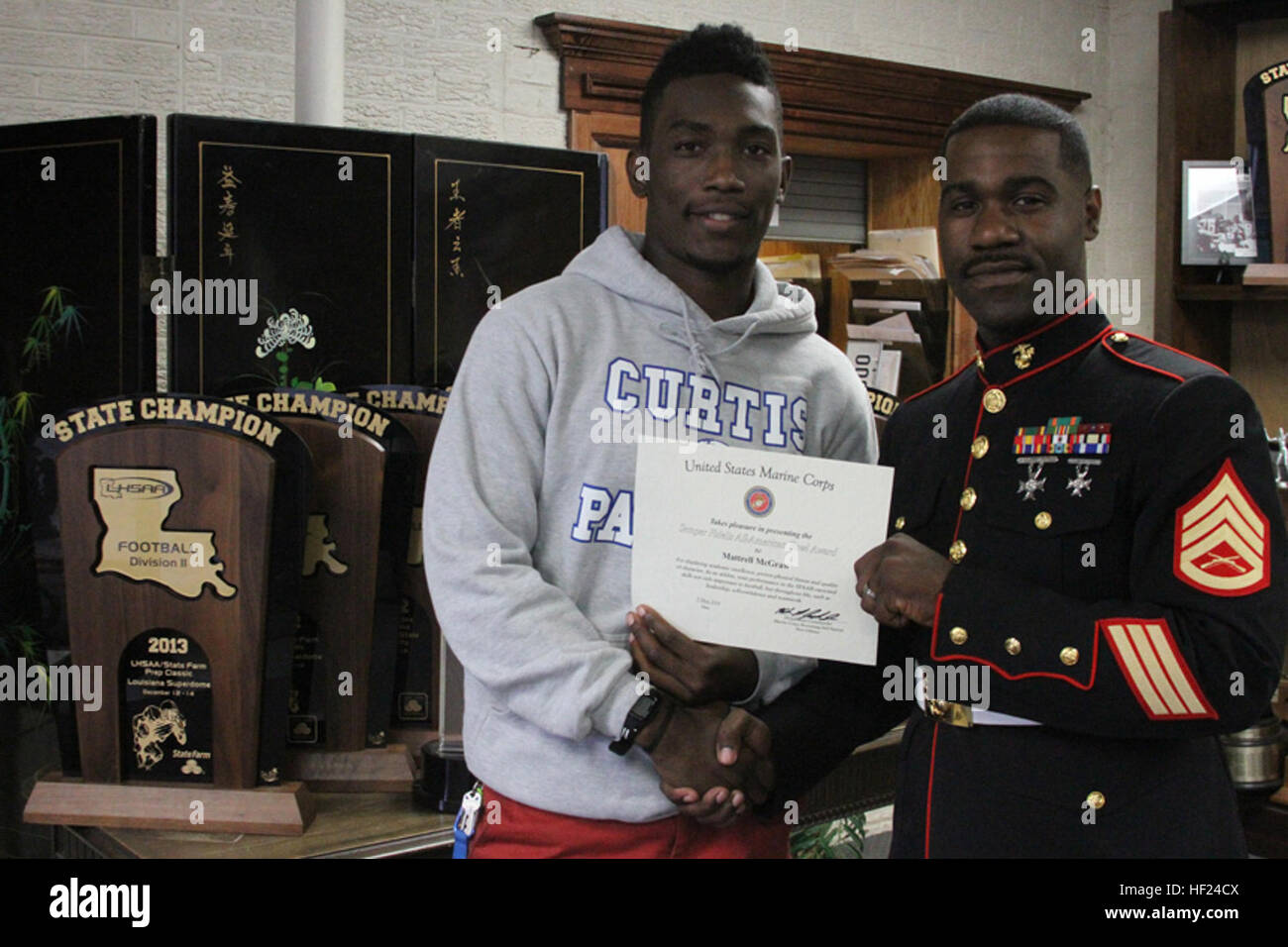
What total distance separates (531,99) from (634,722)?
7.40 ft

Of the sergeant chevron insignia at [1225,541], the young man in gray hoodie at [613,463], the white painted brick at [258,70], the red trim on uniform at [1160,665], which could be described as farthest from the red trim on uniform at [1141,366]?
the white painted brick at [258,70]

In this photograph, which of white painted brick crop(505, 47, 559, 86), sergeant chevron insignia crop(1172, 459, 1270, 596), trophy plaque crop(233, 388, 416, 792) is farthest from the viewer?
white painted brick crop(505, 47, 559, 86)

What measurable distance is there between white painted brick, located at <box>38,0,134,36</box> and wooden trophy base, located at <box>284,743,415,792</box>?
67.4 inches

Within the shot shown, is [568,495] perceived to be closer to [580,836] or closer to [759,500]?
[759,500]

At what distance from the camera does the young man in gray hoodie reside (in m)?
1.35

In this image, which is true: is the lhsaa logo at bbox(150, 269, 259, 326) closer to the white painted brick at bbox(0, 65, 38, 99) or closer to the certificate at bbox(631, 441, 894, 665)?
the certificate at bbox(631, 441, 894, 665)

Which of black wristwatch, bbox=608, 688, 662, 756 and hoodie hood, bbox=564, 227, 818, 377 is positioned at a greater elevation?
hoodie hood, bbox=564, 227, 818, 377

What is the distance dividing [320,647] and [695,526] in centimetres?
58

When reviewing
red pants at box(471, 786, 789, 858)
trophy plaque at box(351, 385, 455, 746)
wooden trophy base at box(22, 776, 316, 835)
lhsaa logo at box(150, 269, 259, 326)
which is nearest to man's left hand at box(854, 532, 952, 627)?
red pants at box(471, 786, 789, 858)

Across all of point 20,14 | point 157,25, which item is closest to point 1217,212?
point 157,25

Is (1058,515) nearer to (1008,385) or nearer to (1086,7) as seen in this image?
(1008,385)

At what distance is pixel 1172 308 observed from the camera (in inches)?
137

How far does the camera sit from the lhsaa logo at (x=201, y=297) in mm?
1888

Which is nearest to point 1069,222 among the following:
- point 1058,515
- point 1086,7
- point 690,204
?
point 1058,515
